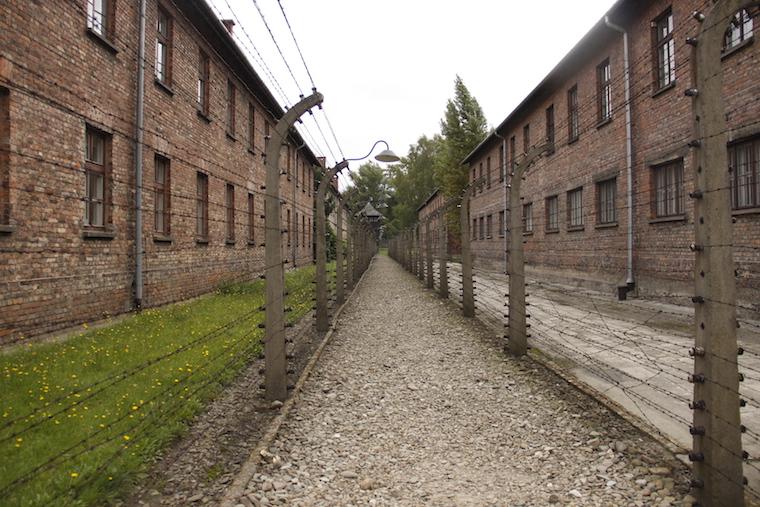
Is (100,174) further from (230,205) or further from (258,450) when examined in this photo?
(258,450)

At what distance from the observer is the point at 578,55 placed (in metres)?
16.1

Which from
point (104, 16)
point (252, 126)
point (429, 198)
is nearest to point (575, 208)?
point (252, 126)

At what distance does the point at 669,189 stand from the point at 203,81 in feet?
38.9

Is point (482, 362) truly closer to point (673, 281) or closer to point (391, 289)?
point (673, 281)

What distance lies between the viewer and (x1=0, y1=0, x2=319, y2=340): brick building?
23.3ft

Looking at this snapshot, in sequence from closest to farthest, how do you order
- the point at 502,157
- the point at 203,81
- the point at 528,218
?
1. the point at 203,81
2. the point at 528,218
3. the point at 502,157

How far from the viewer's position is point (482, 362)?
22.5 feet

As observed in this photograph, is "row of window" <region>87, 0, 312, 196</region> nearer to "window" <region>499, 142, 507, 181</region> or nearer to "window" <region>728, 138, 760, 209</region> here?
"window" <region>728, 138, 760, 209</region>

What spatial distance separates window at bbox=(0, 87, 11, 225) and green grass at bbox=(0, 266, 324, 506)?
1.80 m

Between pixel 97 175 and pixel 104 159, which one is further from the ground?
pixel 104 159

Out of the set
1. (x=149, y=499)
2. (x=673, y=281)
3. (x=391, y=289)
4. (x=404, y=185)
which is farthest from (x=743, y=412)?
(x=404, y=185)

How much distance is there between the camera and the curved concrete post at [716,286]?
2.84 meters

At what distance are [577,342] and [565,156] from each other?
11783 mm

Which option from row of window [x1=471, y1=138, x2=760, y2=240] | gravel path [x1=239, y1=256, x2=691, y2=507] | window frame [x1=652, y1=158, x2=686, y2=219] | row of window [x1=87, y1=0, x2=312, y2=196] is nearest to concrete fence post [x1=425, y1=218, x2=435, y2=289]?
row of window [x1=471, y1=138, x2=760, y2=240]
